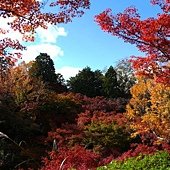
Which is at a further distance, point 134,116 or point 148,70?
point 134,116

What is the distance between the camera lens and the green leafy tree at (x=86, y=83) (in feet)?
127

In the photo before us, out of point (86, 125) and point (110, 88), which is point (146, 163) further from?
point (110, 88)

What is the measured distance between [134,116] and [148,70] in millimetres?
10731

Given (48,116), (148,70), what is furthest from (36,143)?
(148,70)

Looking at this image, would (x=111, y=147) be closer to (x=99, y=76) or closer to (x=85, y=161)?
(x=85, y=161)

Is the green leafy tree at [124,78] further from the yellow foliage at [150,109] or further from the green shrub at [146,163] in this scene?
the green shrub at [146,163]

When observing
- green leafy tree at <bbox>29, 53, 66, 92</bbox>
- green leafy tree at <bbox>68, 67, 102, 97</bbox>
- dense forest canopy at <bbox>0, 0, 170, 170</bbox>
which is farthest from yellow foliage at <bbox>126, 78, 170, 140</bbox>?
green leafy tree at <bbox>68, 67, 102, 97</bbox>

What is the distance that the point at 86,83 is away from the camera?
39094 mm

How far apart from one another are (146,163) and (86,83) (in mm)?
24502

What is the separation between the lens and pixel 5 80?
26250 mm

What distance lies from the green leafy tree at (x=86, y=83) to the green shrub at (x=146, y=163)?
75.6 ft

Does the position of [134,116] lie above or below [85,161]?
above

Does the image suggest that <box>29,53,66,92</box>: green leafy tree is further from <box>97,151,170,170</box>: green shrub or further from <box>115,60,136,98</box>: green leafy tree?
<box>97,151,170,170</box>: green shrub

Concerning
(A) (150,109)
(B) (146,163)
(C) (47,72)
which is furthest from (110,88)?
(B) (146,163)
